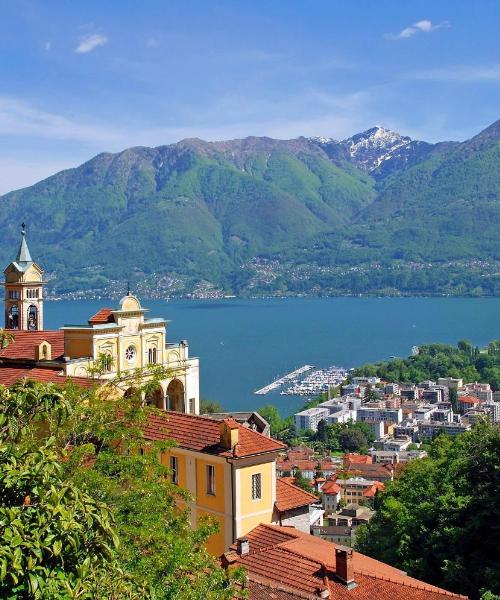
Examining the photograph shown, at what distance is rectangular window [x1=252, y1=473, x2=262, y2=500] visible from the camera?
13.2 meters

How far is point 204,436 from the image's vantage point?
44.8 ft

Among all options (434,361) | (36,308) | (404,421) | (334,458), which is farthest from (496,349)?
(36,308)

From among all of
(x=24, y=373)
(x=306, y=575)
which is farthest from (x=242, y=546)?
(x=24, y=373)

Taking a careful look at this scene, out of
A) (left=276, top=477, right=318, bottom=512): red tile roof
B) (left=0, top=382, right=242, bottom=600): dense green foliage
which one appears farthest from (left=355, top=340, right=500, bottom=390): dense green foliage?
(left=0, top=382, right=242, bottom=600): dense green foliage

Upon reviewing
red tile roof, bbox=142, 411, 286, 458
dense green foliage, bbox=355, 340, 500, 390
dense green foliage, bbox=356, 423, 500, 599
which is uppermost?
red tile roof, bbox=142, 411, 286, 458

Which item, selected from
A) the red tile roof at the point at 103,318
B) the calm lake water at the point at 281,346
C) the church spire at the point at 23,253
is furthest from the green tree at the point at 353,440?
the red tile roof at the point at 103,318

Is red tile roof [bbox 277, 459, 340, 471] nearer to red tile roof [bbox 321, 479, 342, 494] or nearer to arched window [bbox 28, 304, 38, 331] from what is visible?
red tile roof [bbox 321, 479, 342, 494]

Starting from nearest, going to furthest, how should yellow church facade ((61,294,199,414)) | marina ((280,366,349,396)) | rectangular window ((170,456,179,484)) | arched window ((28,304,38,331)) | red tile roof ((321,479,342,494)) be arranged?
rectangular window ((170,456,179,484))
yellow church facade ((61,294,199,414))
arched window ((28,304,38,331))
red tile roof ((321,479,342,494))
marina ((280,366,349,396))

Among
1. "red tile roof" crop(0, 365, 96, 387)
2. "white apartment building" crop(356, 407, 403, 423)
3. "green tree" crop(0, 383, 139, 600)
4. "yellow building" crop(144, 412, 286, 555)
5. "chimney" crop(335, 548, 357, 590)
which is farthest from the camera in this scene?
"white apartment building" crop(356, 407, 403, 423)

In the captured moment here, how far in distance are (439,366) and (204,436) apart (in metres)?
115

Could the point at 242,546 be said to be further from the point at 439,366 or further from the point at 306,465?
the point at 439,366

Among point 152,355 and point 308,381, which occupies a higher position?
point 152,355

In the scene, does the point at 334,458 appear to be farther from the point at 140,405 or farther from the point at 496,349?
the point at 140,405

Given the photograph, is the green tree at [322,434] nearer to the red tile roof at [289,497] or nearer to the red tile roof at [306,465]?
the red tile roof at [306,465]
